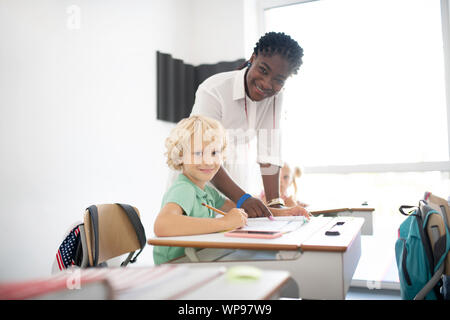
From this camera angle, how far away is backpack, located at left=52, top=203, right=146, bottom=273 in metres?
1.18

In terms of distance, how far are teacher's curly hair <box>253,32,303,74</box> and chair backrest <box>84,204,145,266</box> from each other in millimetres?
857

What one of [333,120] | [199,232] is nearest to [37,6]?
[199,232]

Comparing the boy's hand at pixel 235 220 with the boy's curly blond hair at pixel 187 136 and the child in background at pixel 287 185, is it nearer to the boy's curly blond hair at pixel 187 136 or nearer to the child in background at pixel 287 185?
the boy's curly blond hair at pixel 187 136

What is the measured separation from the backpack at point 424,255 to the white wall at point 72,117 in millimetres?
1582

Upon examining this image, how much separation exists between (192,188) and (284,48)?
71cm

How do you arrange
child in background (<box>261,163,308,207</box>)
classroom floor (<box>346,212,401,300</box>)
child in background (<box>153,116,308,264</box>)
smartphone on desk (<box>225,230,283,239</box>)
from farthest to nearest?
classroom floor (<box>346,212,401,300</box>), child in background (<box>261,163,308,207</box>), child in background (<box>153,116,308,264</box>), smartphone on desk (<box>225,230,283,239</box>)

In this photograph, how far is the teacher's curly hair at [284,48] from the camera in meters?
1.53

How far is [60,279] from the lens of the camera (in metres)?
0.51

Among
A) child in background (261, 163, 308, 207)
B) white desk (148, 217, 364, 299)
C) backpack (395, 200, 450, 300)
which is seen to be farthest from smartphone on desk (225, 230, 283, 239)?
child in background (261, 163, 308, 207)

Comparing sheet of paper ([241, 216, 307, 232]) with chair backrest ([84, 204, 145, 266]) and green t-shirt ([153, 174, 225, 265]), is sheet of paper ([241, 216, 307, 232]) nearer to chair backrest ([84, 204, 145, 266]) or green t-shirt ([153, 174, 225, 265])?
green t-shirt ([153, 174, 225, 265])

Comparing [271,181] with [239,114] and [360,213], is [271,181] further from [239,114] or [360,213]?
[360,213]

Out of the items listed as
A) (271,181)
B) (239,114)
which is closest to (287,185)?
(271,181)

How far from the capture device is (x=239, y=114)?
69.8 inches
